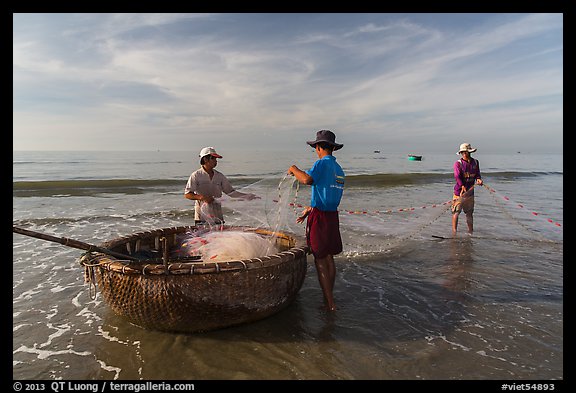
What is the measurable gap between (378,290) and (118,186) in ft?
63.7

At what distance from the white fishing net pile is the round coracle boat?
2.10 feet

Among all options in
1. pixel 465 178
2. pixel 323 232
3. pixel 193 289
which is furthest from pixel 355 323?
pixel 465 178

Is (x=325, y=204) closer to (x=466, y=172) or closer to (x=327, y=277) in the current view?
(x=327, y=277)

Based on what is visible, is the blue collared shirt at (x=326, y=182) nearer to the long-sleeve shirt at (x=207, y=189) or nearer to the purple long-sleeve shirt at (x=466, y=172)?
the long-sleeve shirt at (x=207, y=189)

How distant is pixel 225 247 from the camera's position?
4383mm

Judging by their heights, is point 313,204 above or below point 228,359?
above

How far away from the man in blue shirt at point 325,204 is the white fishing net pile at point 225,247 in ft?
2.20

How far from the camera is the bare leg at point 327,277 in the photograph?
4387mm

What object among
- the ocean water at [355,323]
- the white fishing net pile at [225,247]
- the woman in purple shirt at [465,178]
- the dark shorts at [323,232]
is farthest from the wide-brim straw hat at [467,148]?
the white fishing net pile at [225,247]
